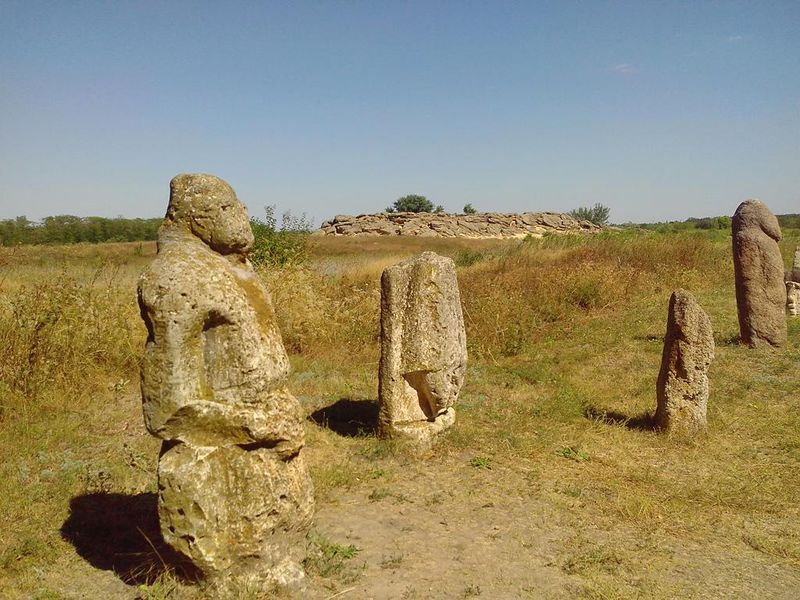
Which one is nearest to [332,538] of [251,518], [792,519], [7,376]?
[251,518]

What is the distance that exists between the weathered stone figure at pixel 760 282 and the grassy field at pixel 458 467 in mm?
420

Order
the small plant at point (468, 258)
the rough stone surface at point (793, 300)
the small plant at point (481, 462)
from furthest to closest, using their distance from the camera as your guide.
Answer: the small plant at point (468, 258) < the rough stone surface at point (793, 300) < the small plant at point (481, 462)

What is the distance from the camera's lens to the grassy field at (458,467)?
14.0 feet

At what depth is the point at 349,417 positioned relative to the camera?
778 cm

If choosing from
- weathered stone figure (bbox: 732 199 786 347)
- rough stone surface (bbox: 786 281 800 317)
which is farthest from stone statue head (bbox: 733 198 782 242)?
rough stone surface (bbox: 786 281 800 317)

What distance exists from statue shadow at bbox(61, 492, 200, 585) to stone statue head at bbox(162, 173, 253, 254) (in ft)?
5.78

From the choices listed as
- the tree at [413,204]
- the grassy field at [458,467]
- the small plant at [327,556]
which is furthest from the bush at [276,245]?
the tree at [413,204]

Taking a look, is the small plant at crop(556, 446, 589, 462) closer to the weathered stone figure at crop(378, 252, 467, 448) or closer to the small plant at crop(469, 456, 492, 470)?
the small plant at crop(469, 456, 492, 470)

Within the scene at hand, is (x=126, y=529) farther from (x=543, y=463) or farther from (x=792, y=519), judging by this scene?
(x=792, y=519)

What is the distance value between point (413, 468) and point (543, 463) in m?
1.31

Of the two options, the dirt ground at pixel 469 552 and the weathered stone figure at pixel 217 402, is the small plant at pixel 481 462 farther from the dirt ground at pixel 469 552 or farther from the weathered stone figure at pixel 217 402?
the weathered stone figure at pixel 217 402

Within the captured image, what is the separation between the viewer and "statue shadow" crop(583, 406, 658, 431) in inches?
294

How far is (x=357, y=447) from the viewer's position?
22.0 feet

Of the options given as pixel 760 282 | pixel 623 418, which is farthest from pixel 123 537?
pixel 760 282
